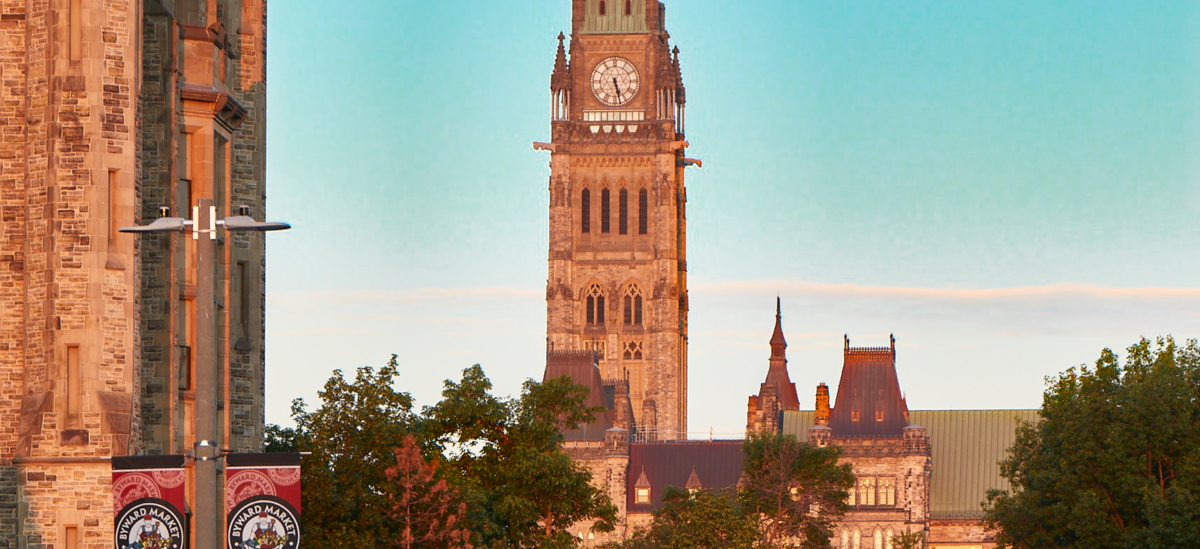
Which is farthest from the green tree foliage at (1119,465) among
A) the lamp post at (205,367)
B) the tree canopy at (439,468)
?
the lamp post at (205,367)

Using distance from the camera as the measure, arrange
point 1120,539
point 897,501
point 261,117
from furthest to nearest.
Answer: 1. point 897,501
2. point 1120,539
3. point 261,117

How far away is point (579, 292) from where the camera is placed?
19738 cm

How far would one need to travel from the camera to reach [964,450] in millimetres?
178000

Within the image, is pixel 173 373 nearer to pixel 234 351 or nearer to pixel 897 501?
pixel 234 351

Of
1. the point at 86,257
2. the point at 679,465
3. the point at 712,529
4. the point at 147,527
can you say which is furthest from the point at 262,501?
the point at 679,465

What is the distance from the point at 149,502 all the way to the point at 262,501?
2.03 meters

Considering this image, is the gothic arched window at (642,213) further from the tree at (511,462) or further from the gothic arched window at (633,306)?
the tree at (511,462)

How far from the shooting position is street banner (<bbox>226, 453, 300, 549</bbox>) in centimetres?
4100

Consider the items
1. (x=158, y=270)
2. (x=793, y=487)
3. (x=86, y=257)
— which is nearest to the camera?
(x=86, y=257)

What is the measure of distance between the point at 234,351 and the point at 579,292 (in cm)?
13527

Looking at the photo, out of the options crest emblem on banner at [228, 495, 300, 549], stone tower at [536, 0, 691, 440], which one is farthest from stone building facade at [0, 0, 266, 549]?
stone tower at [536, 0, 691, 440]

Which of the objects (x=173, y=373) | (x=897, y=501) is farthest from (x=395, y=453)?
(x=897, y=501)

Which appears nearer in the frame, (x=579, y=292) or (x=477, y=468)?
(x=477, y=468)

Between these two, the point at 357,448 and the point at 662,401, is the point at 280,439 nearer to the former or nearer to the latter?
the point at 357,448
